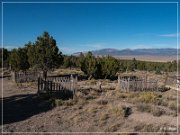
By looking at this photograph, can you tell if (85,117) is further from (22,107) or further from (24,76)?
(24,76)

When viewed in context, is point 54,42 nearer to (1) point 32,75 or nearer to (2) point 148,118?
(1) point 32,75

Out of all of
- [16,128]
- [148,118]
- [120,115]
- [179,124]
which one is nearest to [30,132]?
[16,128]

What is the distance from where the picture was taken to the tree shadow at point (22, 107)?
13.6 metres

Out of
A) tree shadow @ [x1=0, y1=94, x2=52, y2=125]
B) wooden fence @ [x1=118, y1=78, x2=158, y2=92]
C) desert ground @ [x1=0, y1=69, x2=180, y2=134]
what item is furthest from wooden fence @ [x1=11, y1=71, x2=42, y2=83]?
desert ground @ [x1=0, y1=69, x2=180, y2=134]

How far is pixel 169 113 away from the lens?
13.7 meters

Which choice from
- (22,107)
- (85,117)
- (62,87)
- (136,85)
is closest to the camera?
(85,117)

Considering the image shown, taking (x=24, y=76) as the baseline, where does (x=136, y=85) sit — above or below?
below

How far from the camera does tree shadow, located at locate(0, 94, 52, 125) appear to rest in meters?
13.6

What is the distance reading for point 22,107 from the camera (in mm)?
15898

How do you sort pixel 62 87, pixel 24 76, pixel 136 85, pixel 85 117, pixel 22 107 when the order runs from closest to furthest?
pixel 85 117, pixel 22 107, pixel 62 87, pixel 136 85, pixel 24 76

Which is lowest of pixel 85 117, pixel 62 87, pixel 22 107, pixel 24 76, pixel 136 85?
pixel 85 117

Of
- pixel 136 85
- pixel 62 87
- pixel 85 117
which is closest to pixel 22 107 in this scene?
pixel 85 117

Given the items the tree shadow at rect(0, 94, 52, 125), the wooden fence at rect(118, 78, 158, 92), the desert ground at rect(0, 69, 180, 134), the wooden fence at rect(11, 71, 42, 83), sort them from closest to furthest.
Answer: the desert ground at rect(0, 69, 180, 134), the tree shadow at rect(0, 94, 52, 125), the wooden fence at rect(118, 78, 158, 92), the wooden fence at rect(11, 71, 42, 83)

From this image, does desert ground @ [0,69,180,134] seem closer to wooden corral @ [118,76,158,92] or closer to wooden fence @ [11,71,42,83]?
wooden corral @ [118,76,158,92]
